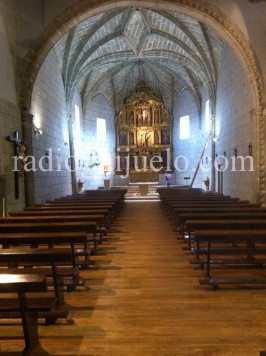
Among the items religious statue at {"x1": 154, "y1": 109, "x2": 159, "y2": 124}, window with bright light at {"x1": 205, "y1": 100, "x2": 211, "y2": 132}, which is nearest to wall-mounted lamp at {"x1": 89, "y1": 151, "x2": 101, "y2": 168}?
religious statue at {"x1": 154, "y1": 109, "x2": 159, "y2": 124}

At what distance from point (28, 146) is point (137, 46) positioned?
11.0m

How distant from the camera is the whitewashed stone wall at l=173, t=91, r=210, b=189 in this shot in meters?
22.9

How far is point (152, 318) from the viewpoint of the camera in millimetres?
3811

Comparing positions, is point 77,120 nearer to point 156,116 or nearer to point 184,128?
point 156,116

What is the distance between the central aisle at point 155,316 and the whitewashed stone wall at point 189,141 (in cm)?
1646

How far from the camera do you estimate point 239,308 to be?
405 centimetres

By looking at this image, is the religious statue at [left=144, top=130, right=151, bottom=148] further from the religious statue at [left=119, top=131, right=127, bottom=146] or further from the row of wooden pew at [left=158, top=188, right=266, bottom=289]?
the row of wooden pew at [left=158, top=188, right=266, bottom=289]

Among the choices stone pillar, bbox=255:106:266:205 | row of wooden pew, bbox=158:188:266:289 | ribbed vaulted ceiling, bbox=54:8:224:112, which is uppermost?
ribbed vaulted ceiling, bbox=54:8:224:112

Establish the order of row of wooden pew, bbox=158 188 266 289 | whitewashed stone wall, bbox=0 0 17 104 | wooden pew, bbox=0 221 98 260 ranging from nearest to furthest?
row of wooden pew, bbox=158 188 266 289
wooden pew, bbox=0 221 98 260
whitewashed stone wall, bbox=0 0 17 104

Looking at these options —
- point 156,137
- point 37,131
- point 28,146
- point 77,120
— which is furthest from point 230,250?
point 156,137

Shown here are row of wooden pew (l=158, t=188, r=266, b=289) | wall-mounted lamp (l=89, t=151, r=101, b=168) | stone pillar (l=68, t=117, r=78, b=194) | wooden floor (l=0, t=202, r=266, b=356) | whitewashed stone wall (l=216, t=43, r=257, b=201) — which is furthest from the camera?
wall-mounted lamp (l=89, t=151, r=101, b=168)

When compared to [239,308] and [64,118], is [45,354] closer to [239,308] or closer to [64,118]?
[239,308]

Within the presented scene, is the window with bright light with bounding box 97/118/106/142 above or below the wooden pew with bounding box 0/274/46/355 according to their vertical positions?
above

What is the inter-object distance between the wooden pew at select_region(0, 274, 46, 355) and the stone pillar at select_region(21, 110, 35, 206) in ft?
27.6
